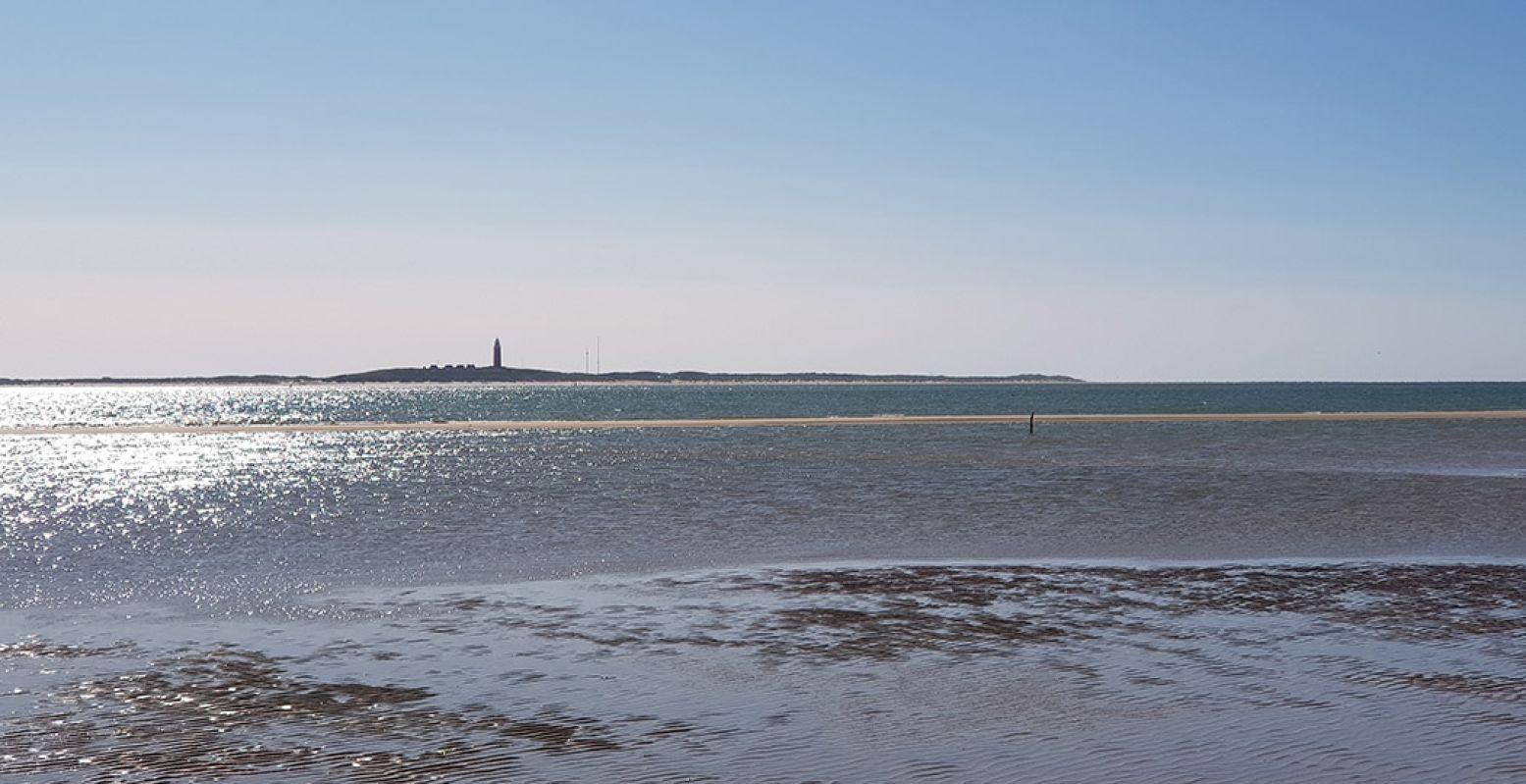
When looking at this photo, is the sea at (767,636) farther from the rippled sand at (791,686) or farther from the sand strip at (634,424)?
the sand strip at (634,424)

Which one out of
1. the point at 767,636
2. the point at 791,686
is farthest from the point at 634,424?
the point at 791,686

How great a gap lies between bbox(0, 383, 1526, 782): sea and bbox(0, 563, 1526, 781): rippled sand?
0.05 meters

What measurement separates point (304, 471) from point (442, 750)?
38.7 metres

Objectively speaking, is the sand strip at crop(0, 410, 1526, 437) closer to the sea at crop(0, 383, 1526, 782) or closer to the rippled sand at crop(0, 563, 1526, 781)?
the sea at crop(0, 383, 1526, 782)

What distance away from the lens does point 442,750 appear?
916 cm

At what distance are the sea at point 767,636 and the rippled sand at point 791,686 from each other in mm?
52

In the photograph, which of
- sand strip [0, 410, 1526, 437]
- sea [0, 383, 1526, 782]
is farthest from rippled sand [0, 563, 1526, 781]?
sand strip [0, 410, 1526, 437]

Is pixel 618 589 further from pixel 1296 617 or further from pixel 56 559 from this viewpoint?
pixel 56 559

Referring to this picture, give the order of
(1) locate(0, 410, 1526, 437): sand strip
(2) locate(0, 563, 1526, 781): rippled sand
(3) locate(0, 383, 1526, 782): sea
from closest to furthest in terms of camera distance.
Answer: (2) locate(0, 563, 1526, 781): rippled sand → (3) locate(0, 383, 1526, 782): sea → (1) locate(0, 410, 1526, 437): sand strip

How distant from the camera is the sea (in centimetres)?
921

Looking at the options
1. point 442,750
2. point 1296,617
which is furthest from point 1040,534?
point 442,750

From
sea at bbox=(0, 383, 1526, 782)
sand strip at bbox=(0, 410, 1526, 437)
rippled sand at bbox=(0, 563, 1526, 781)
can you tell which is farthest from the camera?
sand strip at bbox=(0, 410, 1526, 437)

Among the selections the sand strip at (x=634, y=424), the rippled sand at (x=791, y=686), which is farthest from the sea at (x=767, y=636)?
the sand strip at (x=634, y=424)

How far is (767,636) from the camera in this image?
46.2ft
